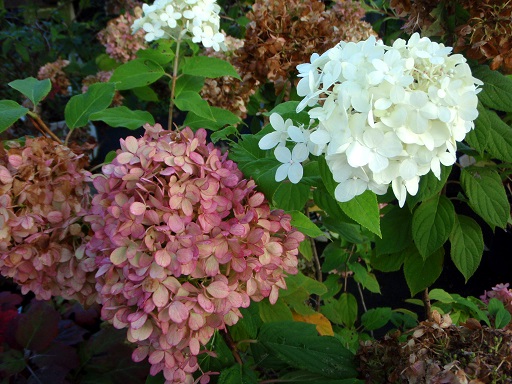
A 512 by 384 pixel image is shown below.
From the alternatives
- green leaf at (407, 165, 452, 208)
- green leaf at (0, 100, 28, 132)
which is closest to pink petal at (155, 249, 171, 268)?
green leaf at (0, 100, 28, 132)

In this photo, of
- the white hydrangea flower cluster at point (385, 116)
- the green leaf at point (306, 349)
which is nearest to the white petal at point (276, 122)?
the white hydrangea flower cluster at point (385, 116)

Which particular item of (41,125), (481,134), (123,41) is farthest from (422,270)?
(123,41)

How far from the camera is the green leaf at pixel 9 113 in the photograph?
72 cm

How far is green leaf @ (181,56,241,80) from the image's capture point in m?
0.95

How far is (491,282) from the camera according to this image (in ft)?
6.16

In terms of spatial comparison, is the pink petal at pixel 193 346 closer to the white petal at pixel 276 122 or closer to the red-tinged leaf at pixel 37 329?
the white petal at pixel 276 122

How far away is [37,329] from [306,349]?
0.53m

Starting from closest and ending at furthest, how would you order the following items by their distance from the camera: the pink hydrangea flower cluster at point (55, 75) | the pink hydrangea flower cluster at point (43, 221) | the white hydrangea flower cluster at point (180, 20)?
the pink hydrangea flower cluster at point (43, 221)
the white hydrangea flower cluster at point (180, 20)
the pink hydrangea flower cluster at point (55, 75)

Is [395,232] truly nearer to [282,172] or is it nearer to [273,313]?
[273,313]

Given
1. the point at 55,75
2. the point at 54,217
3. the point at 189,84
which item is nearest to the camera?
the point at 54,217

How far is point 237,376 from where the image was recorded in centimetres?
71

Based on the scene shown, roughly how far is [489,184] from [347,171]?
49 cm

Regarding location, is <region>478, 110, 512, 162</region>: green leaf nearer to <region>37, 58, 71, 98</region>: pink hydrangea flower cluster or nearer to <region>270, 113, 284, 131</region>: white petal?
<region>270, 113, 284, 131</region>: white petal

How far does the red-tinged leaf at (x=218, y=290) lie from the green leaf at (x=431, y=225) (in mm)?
434
